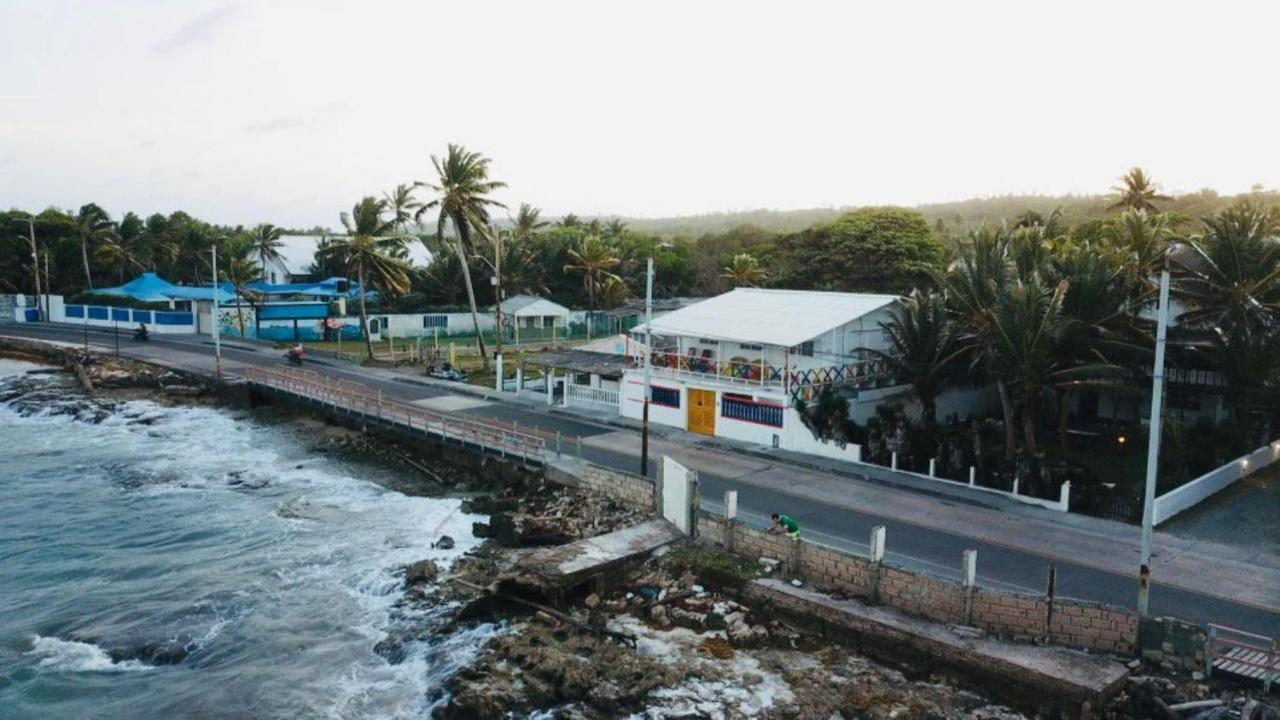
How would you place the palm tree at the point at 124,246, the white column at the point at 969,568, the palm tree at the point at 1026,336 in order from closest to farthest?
the white column at the point at 969,568 < the palm tree at the point at 1026,336 < the palm tree at the point at 124,246

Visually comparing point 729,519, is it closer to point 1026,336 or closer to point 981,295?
point 1026,336

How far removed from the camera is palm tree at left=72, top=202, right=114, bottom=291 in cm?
8394

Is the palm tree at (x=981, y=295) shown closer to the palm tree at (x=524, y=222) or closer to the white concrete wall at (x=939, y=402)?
the white concrete wall at (x=939, y=402)

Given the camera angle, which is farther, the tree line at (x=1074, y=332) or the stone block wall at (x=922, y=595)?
the tree line at (x=1074, y=332)

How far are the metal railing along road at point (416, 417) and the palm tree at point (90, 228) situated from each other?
1757 inches

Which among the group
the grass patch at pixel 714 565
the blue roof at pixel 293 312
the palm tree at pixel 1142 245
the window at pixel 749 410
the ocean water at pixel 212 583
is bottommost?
the ocean water at pixel 212 583

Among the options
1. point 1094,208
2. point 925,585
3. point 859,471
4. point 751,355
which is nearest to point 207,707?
point 925,585

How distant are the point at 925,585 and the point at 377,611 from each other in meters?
12.7

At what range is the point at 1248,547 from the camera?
23219 mm

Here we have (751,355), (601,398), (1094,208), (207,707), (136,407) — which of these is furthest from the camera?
(1094,208)

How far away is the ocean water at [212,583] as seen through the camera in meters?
18.7

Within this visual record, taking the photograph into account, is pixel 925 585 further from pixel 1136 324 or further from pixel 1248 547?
pixel 1136 324

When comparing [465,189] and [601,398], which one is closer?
[601,398]

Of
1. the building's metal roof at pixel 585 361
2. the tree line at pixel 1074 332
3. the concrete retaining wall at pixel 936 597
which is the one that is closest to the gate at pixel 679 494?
the concrete retaining wall at pixel 936 597
